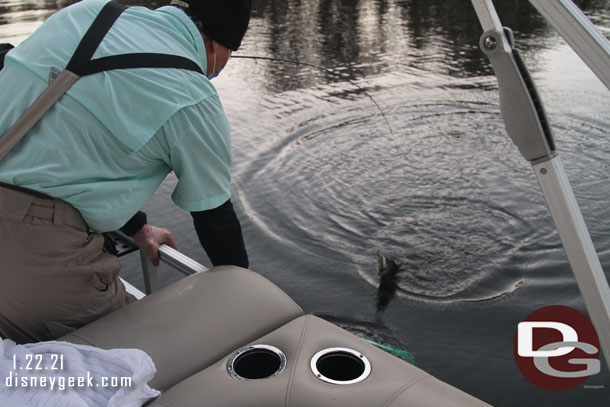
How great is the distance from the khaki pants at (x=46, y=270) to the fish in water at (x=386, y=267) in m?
1.85

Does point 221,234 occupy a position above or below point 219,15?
below

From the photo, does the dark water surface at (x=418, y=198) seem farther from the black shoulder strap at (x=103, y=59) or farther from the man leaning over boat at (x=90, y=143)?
the black shoulder strap at (x=103, y=59)

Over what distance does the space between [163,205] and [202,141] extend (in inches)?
108

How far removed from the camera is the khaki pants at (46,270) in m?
1.51

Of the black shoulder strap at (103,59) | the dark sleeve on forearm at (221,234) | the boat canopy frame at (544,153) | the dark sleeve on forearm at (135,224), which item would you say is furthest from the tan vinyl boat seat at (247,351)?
the black shoulder strap at (103,59)

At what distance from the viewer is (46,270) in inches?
61.1

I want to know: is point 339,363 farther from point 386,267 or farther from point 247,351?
point 386,267

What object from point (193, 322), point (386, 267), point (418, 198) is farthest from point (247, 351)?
point (418, 198)

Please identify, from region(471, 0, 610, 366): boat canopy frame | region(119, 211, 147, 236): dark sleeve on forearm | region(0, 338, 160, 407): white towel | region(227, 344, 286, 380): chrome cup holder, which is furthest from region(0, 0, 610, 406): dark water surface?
region(0, 338, 160, 407): white towel

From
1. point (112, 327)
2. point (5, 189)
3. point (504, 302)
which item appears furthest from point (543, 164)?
point (504, 302)

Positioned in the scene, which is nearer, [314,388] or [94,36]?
[314,388]

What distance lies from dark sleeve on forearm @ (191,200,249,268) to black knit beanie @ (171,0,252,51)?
0.52m

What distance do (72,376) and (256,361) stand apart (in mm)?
428

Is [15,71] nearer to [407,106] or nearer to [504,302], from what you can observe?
[504,302]
